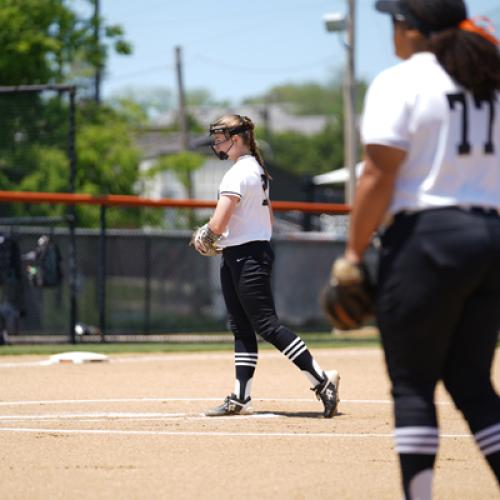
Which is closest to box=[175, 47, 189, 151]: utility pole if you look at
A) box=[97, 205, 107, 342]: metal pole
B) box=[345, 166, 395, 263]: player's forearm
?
box=[97, 205, 107, 342]: metal pole

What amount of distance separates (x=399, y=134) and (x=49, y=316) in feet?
42.7

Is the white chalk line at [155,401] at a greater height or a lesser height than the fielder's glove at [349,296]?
lesser

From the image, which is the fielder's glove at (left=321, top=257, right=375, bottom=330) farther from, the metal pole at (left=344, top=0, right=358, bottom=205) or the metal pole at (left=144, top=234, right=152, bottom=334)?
the metal pole at (left=344, top=0, right=358, bottom=205)

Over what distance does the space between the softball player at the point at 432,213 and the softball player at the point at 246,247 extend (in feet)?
11.5

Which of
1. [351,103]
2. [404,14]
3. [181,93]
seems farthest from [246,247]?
[181,93]

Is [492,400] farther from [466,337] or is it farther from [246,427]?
[246,427]

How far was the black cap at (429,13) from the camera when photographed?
437 cm

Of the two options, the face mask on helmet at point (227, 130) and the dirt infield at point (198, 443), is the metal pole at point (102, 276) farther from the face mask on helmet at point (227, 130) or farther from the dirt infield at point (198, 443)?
the face mask on helmet at point (227, 130)

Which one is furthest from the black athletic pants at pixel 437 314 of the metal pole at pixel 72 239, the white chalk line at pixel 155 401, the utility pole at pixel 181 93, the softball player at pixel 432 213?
the utility pole at pixel 181 93

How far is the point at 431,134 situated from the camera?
4.23 metres

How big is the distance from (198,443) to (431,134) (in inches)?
121

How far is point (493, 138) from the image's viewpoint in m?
4.33

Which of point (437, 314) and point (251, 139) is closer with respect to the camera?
point (437, 314)

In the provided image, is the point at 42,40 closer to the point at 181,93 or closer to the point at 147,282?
the point at 147,282
